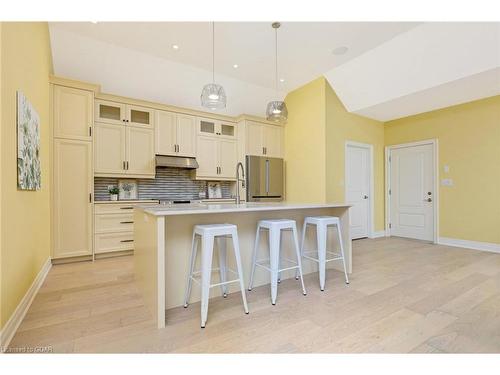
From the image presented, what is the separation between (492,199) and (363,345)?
4.26m

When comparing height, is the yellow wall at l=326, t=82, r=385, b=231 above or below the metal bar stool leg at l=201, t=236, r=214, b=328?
above

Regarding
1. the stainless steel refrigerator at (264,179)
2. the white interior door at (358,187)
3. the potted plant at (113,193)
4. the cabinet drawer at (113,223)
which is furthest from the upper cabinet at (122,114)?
the white interior door at (358,187)

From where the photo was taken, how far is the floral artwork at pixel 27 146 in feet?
6.67

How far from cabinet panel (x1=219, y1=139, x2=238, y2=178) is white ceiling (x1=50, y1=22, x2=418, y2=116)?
88cm

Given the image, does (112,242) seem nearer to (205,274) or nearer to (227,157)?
(227,157)

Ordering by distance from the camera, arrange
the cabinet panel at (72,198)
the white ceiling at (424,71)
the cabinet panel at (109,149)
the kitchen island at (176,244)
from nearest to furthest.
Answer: the kitchen island at (176,244), the white ceiling at (424,71), the cabinet panel at (72,198), the cabinet panel at (109,149)

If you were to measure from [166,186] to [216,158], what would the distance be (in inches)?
42.5

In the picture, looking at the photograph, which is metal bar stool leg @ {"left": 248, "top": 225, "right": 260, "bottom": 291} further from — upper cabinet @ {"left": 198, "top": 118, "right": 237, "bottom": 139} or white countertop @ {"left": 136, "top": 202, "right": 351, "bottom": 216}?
upper cabinet @ {"left": 198, "top": 118, "right": 237, "bottom": 139}

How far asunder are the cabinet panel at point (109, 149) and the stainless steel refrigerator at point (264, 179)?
2.21 m

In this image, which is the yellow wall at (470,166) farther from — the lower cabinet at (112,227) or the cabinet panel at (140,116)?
the lower cabinet at (112,227)

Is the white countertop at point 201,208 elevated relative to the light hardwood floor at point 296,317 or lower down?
elevated

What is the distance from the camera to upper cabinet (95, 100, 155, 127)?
398 centimetres

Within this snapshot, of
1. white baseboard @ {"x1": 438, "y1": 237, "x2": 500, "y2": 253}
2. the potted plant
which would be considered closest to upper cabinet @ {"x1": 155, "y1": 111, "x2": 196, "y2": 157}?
the potted plant

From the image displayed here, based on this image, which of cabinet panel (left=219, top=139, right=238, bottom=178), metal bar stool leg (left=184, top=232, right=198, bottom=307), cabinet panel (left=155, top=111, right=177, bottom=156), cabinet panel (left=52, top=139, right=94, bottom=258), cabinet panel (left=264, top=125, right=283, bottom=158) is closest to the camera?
metal bar stool leg (left=184, top=232, right=198, bottom=307)
